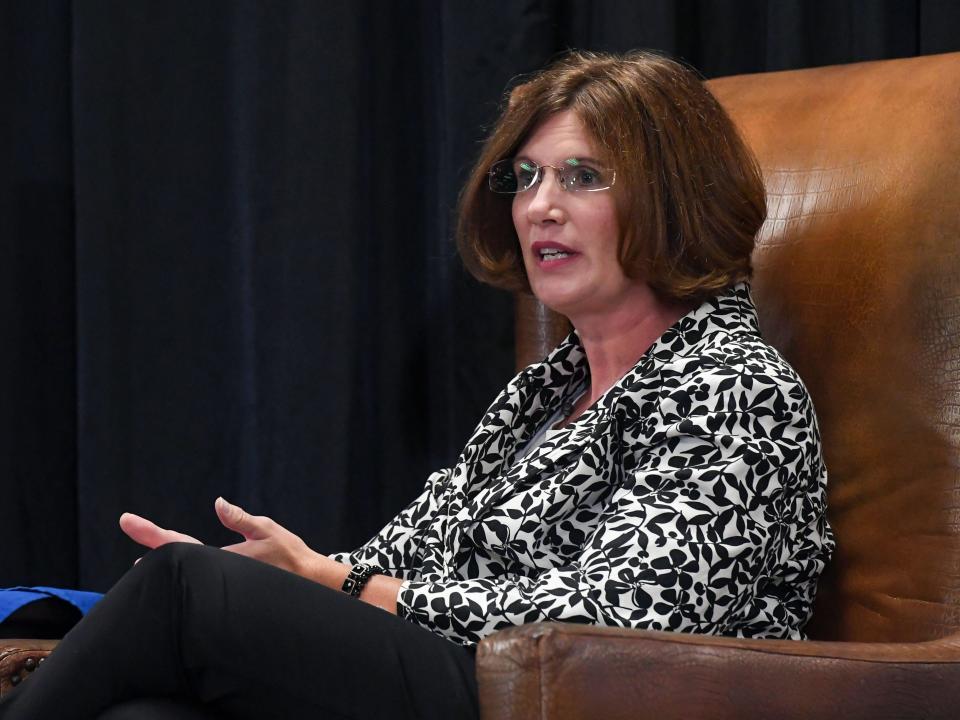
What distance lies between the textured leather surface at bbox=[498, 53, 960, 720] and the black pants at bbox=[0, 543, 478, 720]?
0.93 feet

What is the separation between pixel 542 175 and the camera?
142 cm

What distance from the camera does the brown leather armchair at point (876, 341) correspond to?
1.01m

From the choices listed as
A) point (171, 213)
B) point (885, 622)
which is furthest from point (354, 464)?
point (885, 622)

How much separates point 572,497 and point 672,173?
38 cm

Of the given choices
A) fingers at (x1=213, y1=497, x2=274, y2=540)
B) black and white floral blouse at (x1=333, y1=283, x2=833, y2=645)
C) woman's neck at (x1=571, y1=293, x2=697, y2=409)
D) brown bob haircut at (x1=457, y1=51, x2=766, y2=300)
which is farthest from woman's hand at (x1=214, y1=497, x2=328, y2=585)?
brown bob haircut at (x1=457, y1=51, x2=766, y2=300)

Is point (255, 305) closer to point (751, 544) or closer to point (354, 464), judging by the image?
point (354, 464)

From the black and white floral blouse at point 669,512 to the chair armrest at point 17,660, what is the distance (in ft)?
1.28

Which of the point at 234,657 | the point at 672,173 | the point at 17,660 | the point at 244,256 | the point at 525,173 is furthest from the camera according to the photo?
the point at 244,256

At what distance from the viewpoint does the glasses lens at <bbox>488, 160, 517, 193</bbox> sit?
149cm

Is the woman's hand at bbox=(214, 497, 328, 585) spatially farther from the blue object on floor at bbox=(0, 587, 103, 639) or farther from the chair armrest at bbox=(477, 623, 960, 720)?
the chair armrest at bbox=(477, 623, 960, 720)

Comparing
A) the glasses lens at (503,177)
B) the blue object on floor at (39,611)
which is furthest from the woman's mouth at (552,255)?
the blue object on floor at (39,611)

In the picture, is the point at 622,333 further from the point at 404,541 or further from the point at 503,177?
the point at 404,541

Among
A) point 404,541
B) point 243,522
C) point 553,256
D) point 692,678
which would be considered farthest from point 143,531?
point 692,678

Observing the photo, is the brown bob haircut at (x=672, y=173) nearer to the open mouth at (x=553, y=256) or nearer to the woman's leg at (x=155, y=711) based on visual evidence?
the open mouth at (x=553, y=256)
